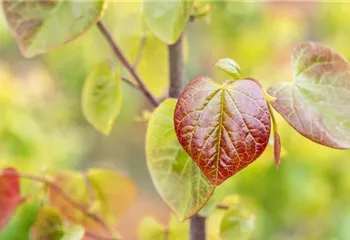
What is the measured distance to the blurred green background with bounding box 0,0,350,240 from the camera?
0.88 meters

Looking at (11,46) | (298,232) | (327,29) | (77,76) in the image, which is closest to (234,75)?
(298,232)

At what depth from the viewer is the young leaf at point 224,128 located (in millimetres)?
362

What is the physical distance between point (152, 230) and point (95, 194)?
8 cm

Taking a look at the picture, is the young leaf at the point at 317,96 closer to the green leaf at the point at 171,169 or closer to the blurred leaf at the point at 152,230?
the green leaf at the point at 171,169

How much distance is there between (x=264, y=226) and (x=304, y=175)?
92 mm

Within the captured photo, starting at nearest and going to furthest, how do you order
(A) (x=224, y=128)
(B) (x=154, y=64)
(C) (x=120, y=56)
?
(A) (x=224, y=128) → (C) (x=120, y=56) → (B) (x=154, y=64)

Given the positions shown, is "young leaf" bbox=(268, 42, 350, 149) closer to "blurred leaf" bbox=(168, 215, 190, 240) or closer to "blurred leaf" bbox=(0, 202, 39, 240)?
"blurred leaf" bbox=(168, 215, 190, 240)

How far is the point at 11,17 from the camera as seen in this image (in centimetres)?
44

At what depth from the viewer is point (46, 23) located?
440mm

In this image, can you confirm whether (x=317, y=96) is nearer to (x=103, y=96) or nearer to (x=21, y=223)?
(x=103, y=96)

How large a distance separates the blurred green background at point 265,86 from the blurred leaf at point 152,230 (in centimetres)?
10

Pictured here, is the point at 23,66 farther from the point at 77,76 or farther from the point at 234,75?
the point at 234,75

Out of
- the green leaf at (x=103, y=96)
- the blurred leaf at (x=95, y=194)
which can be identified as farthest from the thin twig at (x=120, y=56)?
the blurred leaf at (x=95, y=194)

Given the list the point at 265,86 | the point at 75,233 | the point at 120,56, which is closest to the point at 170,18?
the point at 120,56
